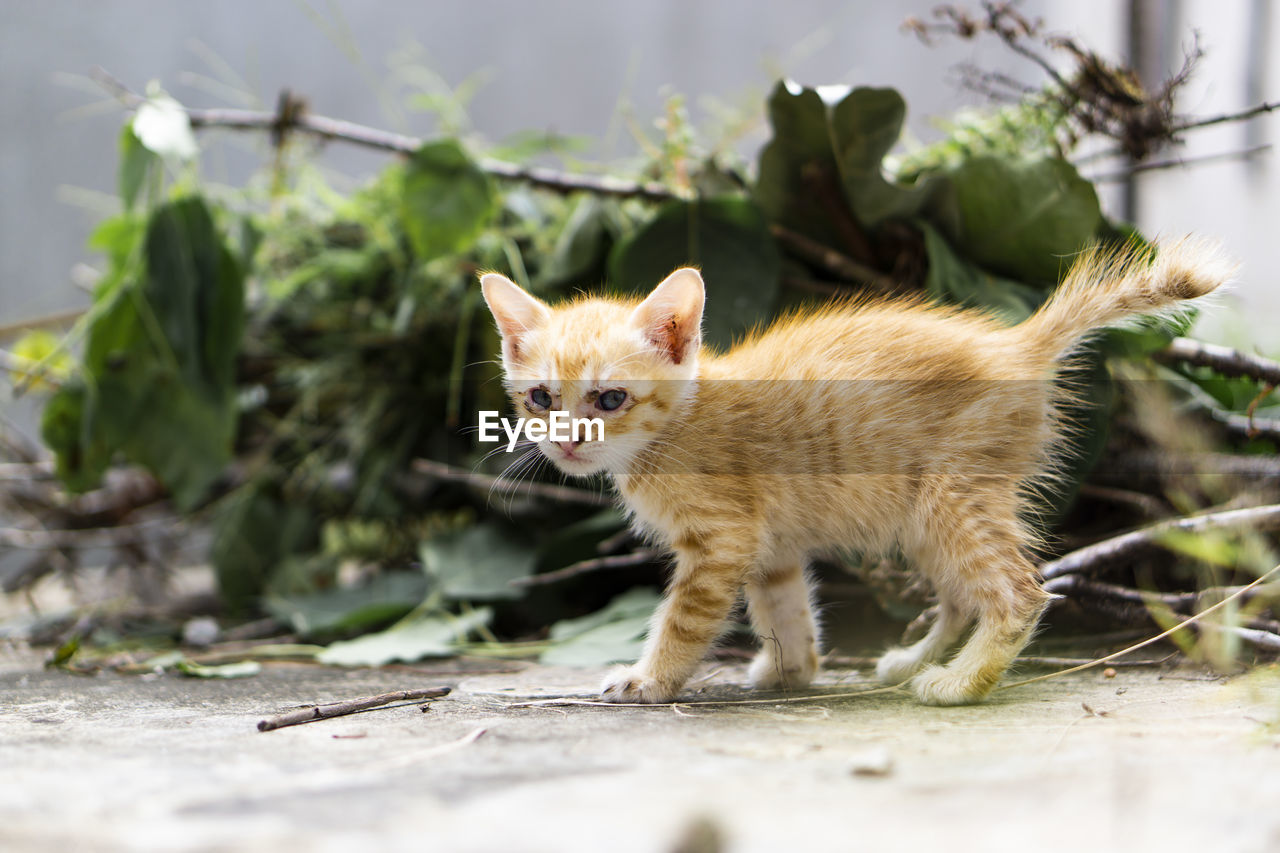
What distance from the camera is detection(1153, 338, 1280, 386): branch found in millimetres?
1369

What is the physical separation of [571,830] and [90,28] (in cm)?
334

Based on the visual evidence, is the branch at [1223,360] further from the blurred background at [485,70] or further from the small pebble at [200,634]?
the small pebble at [200,634]

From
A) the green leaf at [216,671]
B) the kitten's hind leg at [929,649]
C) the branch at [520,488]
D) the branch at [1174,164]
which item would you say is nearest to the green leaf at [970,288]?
the branch at [1174,164]

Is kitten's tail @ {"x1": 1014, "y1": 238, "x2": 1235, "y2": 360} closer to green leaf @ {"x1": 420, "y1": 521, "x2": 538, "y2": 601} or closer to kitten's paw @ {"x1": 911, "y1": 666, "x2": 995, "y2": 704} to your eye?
kitten's paw @ {"x1": 911, "y1": 666, "x2": 995, "y2": 704}

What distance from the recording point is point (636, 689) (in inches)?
45.9

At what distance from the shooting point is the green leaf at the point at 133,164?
5.63ft

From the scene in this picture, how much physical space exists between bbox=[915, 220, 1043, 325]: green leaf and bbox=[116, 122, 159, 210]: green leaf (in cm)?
150

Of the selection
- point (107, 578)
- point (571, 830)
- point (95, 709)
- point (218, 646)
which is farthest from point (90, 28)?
point (571, 830)

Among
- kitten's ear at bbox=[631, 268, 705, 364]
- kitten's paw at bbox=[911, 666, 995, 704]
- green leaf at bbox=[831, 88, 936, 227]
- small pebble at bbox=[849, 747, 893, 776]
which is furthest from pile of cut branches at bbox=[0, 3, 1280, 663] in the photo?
small pebble at bbox=[849, 747, 893, 776]

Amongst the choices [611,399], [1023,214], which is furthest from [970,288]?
[611,399]

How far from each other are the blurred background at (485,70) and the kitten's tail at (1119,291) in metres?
1.50

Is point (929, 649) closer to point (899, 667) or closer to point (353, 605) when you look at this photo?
point (899, 667)

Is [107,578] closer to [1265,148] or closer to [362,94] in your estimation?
[362,94]

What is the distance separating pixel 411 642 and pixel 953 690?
3.25 ft
